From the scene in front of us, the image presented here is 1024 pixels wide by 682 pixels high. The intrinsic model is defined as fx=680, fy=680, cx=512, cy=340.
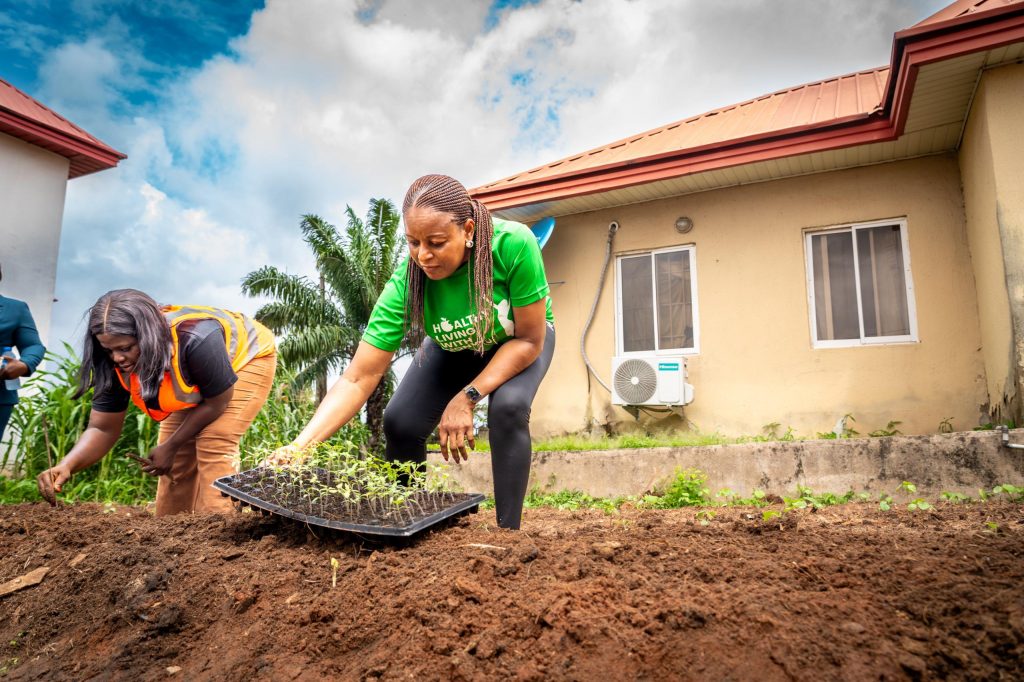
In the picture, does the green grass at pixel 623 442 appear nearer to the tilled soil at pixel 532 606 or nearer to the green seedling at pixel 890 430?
the green seedling at pixel 890 430

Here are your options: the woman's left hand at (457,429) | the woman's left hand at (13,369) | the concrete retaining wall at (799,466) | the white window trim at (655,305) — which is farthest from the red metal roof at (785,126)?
the woman's left hand at (13,369)

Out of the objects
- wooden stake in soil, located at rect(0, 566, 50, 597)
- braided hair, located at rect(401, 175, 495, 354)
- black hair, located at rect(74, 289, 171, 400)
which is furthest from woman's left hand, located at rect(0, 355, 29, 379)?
braided hair, located at rect(401, 175, 495, 354)

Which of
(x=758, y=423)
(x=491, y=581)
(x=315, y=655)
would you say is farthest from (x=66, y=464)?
(x=758, y=423)

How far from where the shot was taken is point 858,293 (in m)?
6.37

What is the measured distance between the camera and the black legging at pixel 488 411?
2367 mm

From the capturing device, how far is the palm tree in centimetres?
1240

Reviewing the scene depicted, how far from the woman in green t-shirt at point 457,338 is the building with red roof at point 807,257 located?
3.81 metres

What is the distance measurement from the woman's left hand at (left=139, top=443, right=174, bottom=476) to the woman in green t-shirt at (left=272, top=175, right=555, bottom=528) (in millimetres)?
1147

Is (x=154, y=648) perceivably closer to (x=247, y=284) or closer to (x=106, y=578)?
(x=106, y=578)

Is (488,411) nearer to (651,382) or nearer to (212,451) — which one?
(212,451)

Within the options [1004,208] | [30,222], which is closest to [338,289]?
[30,222]

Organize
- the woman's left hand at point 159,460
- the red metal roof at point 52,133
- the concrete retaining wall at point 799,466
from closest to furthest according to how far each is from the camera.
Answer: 1. the woman's left hand at point 159,460
2. the concrete retaining wall at point 799,466
3. the red metal roof at point 52,133

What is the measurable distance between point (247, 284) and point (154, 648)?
38.9 ft

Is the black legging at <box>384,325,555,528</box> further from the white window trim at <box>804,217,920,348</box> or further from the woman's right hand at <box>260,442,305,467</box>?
the white window trim at <box>804,217,920,348</box>
